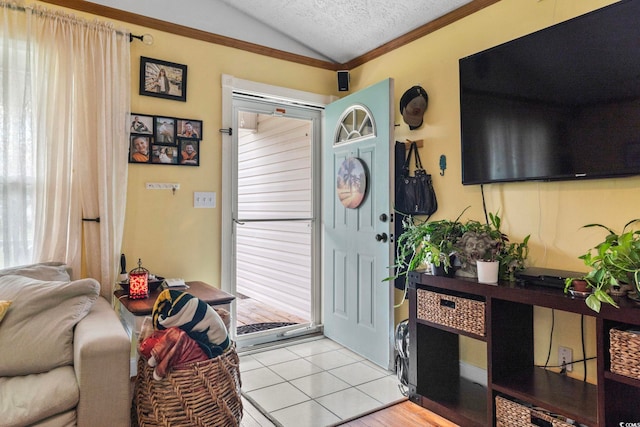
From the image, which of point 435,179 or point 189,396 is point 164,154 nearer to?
point 189,396

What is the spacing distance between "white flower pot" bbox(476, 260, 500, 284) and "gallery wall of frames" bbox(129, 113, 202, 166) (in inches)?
82.5

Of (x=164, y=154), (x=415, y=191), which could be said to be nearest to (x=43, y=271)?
(x=164, y=154)

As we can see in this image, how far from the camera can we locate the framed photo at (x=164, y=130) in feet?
9.26

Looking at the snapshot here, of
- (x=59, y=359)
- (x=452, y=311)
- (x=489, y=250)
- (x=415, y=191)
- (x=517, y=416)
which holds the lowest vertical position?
(x=517, y=416)

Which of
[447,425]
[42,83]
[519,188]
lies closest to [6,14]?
[42,83]

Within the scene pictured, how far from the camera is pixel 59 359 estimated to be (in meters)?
1.75

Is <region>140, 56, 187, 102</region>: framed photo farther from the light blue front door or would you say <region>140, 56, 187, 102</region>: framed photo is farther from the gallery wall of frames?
the light blue front door

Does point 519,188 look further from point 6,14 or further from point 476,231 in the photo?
point 6,14

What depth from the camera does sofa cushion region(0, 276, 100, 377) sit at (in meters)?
1.70

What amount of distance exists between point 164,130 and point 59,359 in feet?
5.42

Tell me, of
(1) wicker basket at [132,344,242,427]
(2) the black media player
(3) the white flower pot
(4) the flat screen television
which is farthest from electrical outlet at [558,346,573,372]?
(1) wicker basket at [132,344,242,427]

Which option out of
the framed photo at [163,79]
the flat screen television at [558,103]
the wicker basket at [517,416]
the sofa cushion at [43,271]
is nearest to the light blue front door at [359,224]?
the flat screen television at [558,103]

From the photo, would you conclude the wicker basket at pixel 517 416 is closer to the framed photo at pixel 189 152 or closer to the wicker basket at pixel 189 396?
the wicker basket at pixel 189 396

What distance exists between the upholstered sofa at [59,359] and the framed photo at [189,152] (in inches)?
49.5
